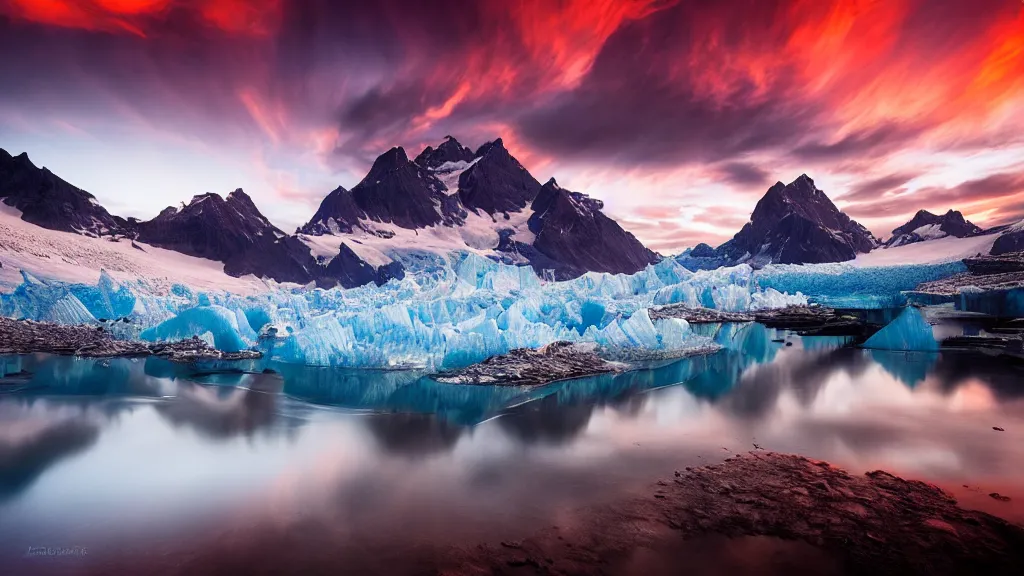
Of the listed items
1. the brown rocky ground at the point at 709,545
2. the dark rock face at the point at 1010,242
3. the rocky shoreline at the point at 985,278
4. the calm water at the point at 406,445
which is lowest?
the brown rocky ground at the point at 709,545

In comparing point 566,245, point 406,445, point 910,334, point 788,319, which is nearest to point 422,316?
point 406,445

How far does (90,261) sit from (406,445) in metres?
98.3

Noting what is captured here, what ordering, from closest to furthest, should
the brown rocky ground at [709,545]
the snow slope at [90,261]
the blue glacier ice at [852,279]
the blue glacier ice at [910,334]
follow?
the brown rocky ground at [709,545]
the blue glacier ice at [910,334]
the snow slope at [90,261]
the blue glacier ice at [852,279]

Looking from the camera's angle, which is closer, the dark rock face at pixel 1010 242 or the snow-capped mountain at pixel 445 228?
the dark rock face at pixel 1010 242

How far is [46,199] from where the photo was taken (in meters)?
100

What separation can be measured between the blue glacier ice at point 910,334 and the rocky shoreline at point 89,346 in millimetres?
32024

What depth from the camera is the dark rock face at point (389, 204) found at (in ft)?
562

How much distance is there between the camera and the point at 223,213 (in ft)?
430

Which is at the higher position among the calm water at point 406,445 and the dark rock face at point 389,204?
the dark rock face at point 389,204

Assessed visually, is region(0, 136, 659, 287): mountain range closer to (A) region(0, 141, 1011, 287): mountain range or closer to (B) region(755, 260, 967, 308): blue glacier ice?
(A) region(0, 141, 1011, 287): mountain range

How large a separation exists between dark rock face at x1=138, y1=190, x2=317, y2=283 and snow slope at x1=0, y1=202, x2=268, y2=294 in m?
3.63

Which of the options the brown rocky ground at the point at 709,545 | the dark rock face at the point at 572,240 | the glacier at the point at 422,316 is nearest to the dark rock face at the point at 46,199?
the glacier at the point at 422,316

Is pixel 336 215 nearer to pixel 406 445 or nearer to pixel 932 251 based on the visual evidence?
pixel 406 445

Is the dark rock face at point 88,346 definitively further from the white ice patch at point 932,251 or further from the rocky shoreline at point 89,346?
the white ice patch at point 932,251
